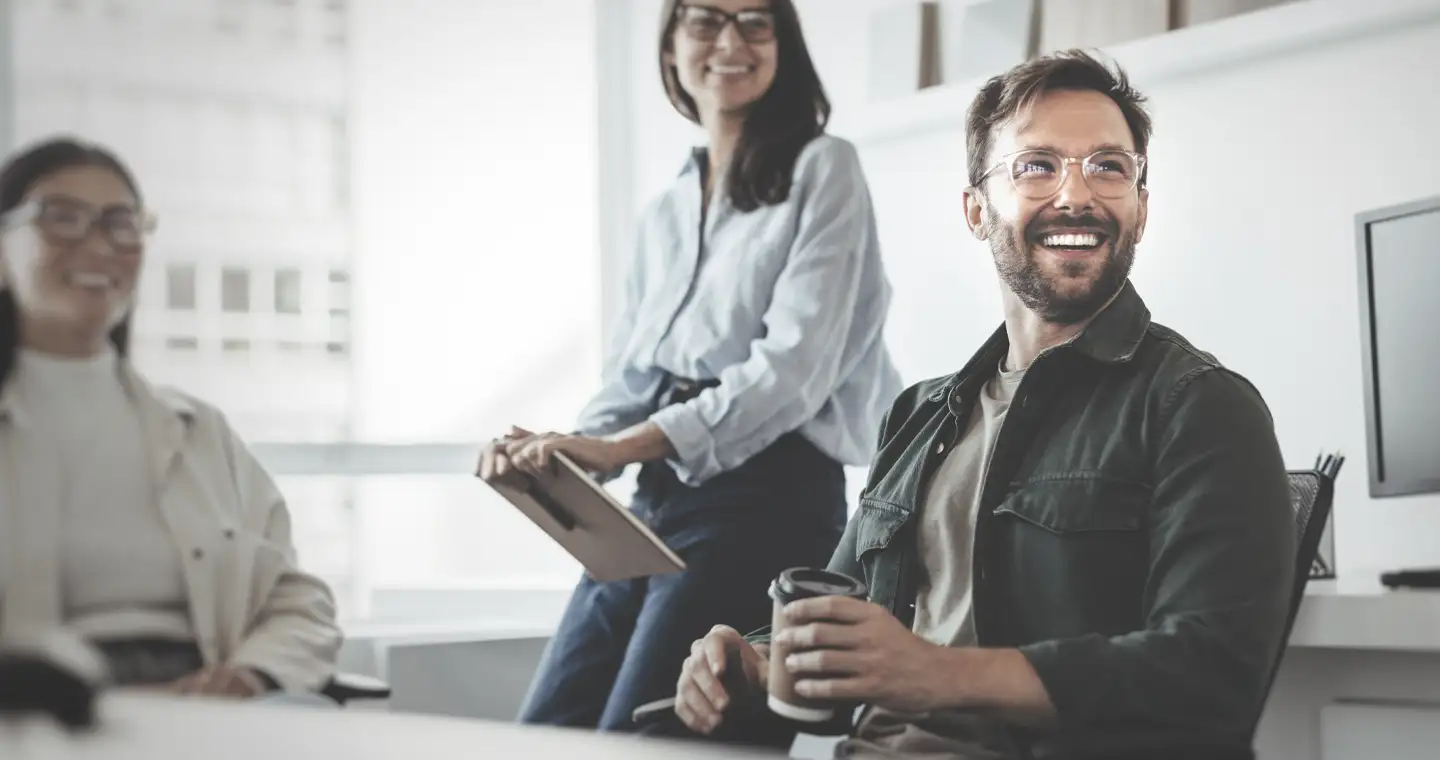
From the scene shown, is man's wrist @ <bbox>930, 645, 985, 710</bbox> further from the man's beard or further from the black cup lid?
the man's beard

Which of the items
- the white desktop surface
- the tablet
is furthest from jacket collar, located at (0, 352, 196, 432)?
the white desktop surface

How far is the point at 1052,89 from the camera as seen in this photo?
0.87 m

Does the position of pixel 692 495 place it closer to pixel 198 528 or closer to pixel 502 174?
pixel 502 174

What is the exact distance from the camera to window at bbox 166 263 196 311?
1.42ft

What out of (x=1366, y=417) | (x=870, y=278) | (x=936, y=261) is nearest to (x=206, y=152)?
(x=870, y=278)

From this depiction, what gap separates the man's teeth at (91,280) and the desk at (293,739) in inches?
4.7

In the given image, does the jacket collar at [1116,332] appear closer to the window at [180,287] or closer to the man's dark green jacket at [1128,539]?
the man's dark green jacket at [1128,539]

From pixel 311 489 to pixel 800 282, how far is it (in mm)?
814

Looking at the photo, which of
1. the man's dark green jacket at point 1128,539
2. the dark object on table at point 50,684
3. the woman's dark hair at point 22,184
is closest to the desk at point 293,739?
the dark object on table at point 50,684

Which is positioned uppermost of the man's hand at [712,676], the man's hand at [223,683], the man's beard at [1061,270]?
the man's beard at [1061,270]

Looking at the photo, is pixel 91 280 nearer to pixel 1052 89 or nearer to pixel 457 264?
pixel 457 264

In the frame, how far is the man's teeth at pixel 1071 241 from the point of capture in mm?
845

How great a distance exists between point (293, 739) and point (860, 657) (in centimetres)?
40

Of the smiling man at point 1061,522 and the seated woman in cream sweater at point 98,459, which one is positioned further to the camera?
the smiling man at point 1061,522
